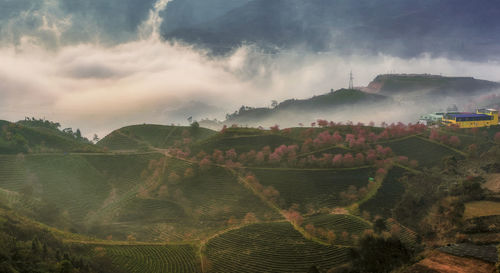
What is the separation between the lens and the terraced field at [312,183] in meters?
51.7

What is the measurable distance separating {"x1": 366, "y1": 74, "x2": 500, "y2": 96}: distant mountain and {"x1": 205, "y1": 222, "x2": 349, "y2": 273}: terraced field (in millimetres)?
124784

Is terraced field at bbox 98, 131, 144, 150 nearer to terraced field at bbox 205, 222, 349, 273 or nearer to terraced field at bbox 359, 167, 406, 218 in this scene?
terraced field at bbox 205, 222, 349, 273

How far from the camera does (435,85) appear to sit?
140000mm

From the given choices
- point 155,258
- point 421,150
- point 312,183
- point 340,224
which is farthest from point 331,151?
point 155,258

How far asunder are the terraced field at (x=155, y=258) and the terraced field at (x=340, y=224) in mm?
16494

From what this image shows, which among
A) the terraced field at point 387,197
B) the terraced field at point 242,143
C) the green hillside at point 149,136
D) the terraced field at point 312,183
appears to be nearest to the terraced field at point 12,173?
the green hillside at point 149,136

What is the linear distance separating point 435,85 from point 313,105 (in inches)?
2140

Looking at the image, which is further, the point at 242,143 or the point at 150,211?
the point at 242,143

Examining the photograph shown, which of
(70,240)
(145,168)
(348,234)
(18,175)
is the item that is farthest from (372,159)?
(18,175)

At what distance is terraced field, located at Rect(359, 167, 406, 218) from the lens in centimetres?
4831

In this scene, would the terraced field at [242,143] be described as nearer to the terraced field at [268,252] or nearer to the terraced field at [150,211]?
the terraced field at [150,211]

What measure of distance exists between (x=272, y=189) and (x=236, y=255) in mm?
17623

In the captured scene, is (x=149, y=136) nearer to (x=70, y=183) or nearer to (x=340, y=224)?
(x=70, y=183)

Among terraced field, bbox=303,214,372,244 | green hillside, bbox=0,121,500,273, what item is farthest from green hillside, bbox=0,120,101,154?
terraced field, bbox=303,214,372,244
